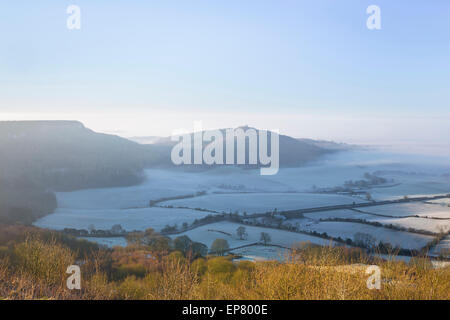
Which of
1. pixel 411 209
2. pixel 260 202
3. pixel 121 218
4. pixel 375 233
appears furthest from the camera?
pixel 260 202

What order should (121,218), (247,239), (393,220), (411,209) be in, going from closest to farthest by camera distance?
(247,239), (393,220), (121,218), (411,209)

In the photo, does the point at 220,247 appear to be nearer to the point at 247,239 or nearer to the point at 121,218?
the point at 247,239

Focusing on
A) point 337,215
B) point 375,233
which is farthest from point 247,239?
point 337,215

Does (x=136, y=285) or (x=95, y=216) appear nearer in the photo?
(x=136, y=285)

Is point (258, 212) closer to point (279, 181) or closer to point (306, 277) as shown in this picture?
point (279, 181)

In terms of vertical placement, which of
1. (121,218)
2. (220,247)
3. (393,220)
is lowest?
(121,218)

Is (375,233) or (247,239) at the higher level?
(247,239)

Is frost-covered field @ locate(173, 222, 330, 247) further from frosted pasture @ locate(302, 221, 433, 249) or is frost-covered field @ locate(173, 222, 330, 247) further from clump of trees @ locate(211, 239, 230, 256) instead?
frosted pasture @ locate(302, 221, 433, 249)

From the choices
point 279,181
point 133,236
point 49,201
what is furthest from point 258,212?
point 279,181
